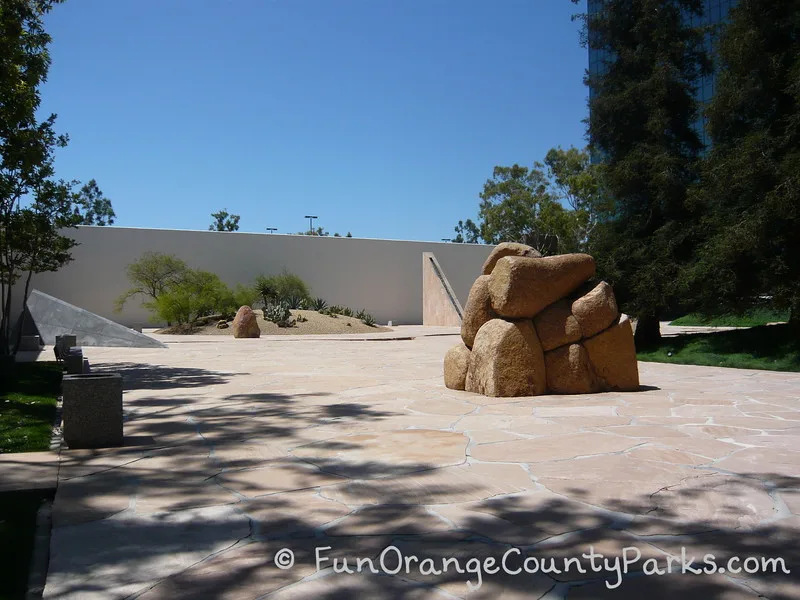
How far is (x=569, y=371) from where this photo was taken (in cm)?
778

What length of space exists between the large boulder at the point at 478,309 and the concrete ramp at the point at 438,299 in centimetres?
1981

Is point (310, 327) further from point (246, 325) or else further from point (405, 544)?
point (405, 544)

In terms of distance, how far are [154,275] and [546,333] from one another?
23778 mm

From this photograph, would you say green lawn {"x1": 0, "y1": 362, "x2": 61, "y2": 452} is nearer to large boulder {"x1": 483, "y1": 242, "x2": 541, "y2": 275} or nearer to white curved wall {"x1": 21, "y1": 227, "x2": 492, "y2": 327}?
large boulder {"x1": 483, "y1": 242, "x2": 541, "y2": 275}

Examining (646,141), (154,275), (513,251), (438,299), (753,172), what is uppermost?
(646,141)

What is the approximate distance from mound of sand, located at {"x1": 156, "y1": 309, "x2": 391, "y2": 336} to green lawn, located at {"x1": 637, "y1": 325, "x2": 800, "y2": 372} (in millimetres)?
13392

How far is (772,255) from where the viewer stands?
36.3 feet

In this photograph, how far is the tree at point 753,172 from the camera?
10633mm

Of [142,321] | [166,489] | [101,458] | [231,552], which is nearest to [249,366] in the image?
[101,458]

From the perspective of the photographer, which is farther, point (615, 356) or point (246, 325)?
point (246, 325)

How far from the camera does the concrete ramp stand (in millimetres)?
28672

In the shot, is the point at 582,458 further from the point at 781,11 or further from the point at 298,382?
the point at 781,11

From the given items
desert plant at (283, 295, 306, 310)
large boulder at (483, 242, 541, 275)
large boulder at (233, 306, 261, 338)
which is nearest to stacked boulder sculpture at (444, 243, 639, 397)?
large boulder at (483, 242, 541, 275)

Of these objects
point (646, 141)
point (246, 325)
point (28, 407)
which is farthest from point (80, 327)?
point (646, 141)
